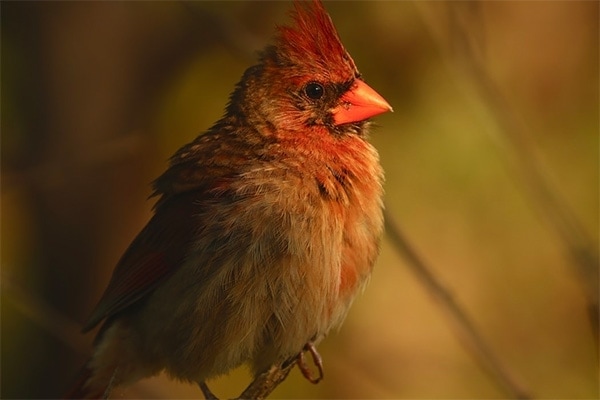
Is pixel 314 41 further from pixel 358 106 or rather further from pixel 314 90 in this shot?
pixel 358 106

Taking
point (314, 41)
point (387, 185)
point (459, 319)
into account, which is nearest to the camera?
point (459, 319)

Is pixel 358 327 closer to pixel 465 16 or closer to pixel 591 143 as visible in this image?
pixel 591 143

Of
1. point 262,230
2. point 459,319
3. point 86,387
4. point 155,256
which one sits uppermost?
point 155,256

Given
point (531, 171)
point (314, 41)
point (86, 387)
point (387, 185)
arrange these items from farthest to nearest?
1. point (387, 185)
2. point (86, 387)
3. point (314, 41)
4. point (531, 171)

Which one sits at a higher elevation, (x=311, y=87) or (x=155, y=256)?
(x=311, y=87)

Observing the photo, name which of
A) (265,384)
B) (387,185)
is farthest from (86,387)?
(387,185)

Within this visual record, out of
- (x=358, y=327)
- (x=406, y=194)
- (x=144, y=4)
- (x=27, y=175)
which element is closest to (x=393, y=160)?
(x=406, y=194)

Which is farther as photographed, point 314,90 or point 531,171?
point 314,90
